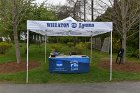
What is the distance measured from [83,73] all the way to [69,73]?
0.74 meters

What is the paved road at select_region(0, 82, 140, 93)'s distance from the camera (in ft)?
40.1

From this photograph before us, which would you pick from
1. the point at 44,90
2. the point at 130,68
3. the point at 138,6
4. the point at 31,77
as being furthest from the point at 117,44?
the point at 44,90

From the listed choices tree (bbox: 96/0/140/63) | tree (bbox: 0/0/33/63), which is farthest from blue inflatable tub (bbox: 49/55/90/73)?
tree (bbox: 96/0/140/63)

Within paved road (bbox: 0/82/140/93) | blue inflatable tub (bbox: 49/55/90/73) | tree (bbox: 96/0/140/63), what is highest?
tree (bbox: 96/0/140/63)

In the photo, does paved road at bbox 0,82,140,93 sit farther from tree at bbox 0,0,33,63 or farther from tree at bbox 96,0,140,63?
tree at bbox 0,0,33,63

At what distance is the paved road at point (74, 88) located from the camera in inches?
481

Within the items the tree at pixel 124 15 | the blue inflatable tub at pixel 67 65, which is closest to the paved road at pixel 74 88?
the blue inflatable tub at pixel 67 65

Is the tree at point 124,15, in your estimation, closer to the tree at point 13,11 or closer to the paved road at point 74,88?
the tree at point 13,11

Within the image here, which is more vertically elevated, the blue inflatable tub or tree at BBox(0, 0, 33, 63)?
tree at BBox(0, 0, 33, 63)

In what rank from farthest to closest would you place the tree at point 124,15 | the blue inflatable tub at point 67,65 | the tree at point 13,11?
the tree at point 124,15 < the tree at point 13,11 < the blue inflatable tub at point 67,65

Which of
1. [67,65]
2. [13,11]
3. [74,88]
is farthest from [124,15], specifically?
[74,88]

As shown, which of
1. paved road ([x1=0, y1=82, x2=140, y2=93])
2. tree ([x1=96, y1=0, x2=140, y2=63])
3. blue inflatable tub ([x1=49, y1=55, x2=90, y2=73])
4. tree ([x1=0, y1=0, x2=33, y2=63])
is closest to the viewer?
paved road ([x1=0, y1=82, x2=140, y2=93])

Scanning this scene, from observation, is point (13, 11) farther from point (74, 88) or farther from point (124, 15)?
point (74, 88)

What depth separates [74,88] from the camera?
12867mm
